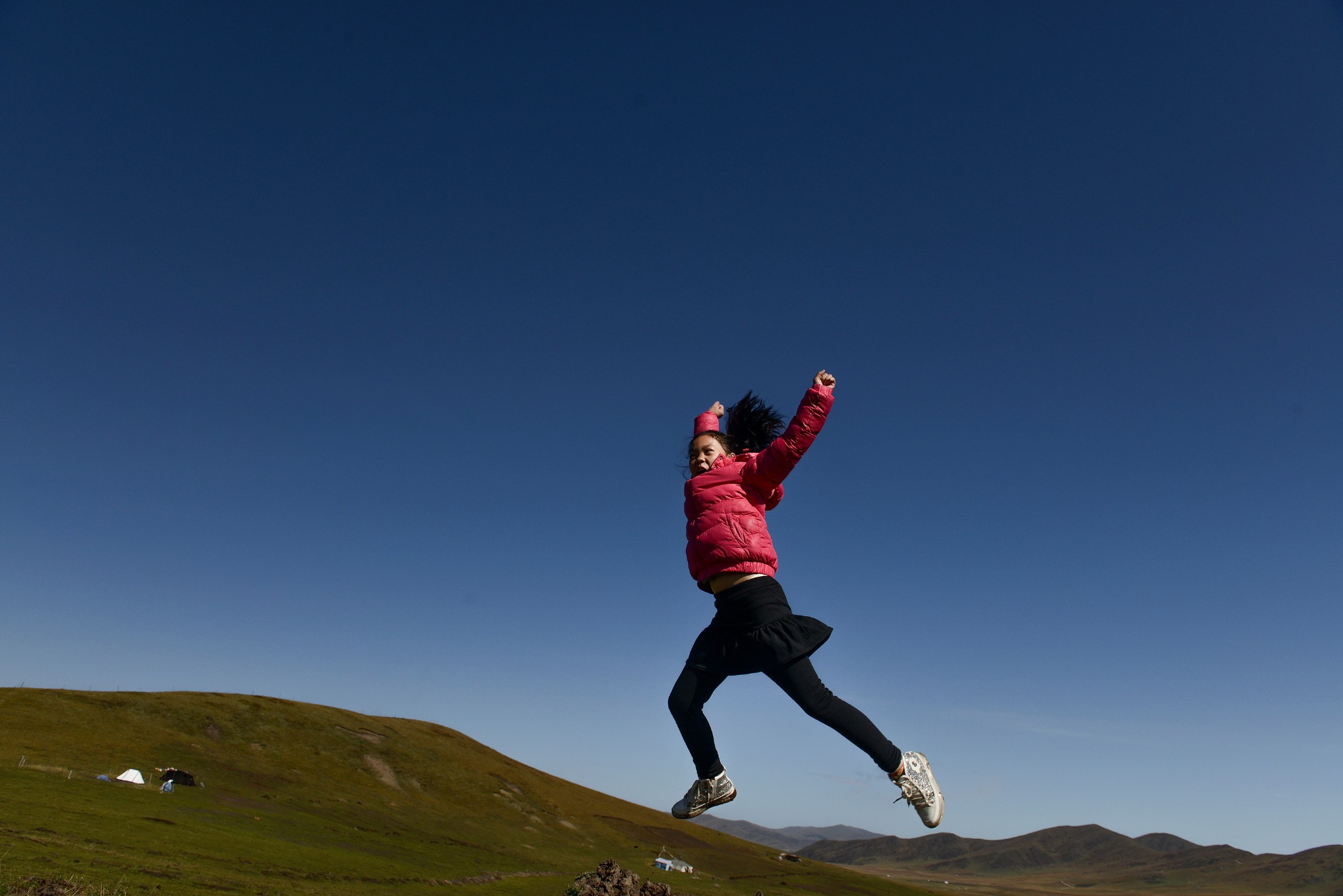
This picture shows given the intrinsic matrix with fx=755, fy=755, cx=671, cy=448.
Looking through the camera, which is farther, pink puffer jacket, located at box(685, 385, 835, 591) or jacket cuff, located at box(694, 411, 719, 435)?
jacket cuff, located at box(694, 411, 719, 435)

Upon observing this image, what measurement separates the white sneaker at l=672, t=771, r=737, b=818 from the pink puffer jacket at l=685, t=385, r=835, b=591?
1161 millimetres

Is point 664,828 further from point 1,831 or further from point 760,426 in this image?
point 760,426

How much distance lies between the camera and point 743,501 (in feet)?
15.3

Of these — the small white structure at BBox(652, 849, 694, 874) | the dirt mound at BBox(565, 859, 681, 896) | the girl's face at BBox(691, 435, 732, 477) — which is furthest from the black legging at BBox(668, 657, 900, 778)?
the small white structure at BBox(652, 849, 694, 874)

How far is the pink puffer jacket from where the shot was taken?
448cm

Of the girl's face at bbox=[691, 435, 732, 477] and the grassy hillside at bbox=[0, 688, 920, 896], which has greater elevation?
the girl's face at bbox=[691, 435, 732, 477]

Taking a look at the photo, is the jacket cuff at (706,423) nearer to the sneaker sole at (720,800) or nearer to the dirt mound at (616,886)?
the sneaker sole at (720,800)

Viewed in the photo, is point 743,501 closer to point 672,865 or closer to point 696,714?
point 696,714

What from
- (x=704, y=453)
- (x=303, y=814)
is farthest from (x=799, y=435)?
(x=303, y=814)

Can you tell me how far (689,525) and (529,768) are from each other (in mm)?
134960

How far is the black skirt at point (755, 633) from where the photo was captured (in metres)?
4.31

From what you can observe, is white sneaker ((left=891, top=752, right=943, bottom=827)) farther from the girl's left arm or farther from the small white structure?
the small white structure

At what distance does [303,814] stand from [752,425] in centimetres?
7212

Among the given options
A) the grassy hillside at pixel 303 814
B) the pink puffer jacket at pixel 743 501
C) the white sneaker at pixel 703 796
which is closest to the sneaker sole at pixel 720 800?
the white sneaker at pixel 703 796
